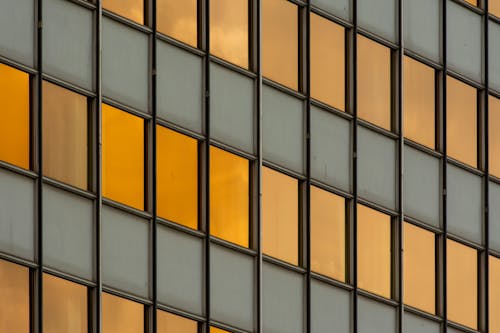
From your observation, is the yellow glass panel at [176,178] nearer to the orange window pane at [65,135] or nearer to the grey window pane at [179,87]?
the grey window pane at [179,87]

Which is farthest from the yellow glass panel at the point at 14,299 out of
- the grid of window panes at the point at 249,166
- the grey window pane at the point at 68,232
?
the grey window pane at the point at 68,232

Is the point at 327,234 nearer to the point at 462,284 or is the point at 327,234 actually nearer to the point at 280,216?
the point at 280,216

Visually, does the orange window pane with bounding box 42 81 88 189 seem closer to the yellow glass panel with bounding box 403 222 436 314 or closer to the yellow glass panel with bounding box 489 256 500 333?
the yellow glass panel with bounding box 403 222 436 314

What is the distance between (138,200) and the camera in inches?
1652

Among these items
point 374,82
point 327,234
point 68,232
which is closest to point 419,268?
point 327,234

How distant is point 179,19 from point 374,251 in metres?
7.22

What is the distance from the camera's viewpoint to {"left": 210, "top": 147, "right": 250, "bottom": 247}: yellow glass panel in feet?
143

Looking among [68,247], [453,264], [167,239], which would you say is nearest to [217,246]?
[167,239]

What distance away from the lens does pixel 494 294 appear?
50219 mm

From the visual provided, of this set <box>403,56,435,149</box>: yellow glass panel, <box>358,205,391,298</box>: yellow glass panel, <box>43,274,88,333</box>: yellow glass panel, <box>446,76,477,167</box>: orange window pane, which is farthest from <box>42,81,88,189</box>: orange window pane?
<box>446,76,477,167</box>: orange window pane

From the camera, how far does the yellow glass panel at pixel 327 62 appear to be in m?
46.6

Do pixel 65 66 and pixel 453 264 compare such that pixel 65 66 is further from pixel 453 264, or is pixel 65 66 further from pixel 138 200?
pixel 453 264

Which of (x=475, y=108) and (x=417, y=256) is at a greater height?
(x=475, y=108)

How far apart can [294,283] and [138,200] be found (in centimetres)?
456
